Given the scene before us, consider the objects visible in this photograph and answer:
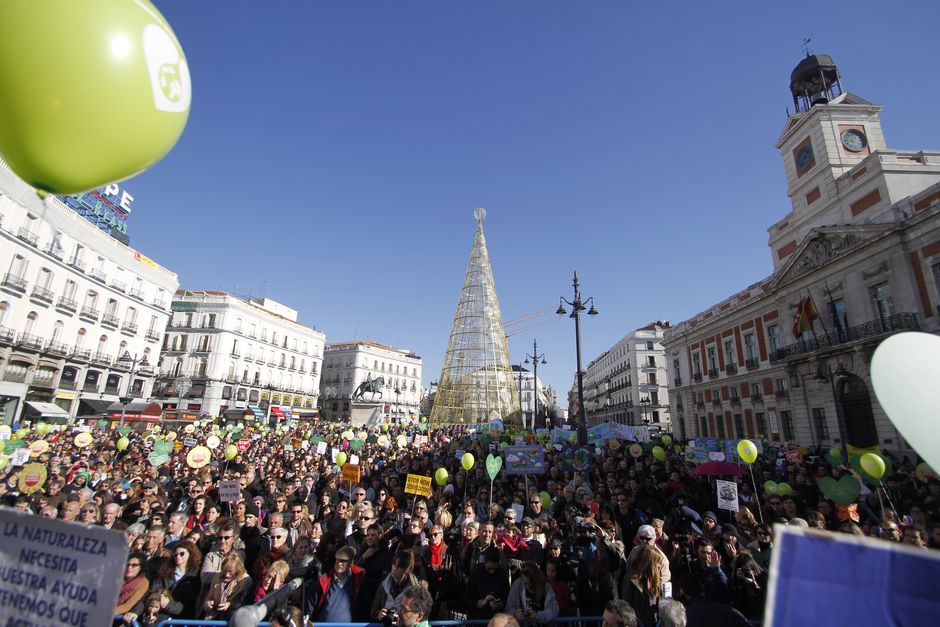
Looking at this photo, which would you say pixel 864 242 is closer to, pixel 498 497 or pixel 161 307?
pixel 498 497

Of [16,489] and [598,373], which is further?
[598,373]

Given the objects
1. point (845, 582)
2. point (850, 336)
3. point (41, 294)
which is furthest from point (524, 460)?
point (41, 294)

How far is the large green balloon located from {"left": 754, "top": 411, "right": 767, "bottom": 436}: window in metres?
33.1

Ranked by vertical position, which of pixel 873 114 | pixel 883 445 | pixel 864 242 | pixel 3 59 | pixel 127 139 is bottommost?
pixel 883 445

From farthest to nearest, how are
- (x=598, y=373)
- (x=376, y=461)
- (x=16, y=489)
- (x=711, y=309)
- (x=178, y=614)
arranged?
(x=598, y=373) < (x=711, y=309) < (x=376, y=461) < (x=16, y=489) < (x=178, y=614)

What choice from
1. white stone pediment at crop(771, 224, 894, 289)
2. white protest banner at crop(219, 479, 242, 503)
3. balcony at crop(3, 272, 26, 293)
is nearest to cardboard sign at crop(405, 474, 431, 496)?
white protest banner at crop(219, 479, 242, 503)

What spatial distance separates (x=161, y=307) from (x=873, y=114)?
54.2 metres

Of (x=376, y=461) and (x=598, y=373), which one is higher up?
(x=598, y=373)

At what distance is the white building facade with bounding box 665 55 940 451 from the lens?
1917cm

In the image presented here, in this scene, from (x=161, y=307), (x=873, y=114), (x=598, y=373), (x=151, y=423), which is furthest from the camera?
(x=598, y=373)

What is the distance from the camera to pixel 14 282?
86.1ft

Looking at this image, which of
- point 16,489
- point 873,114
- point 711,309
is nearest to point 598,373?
point 711,309

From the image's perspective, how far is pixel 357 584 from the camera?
177 inches

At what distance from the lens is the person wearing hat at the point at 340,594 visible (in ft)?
13.7
